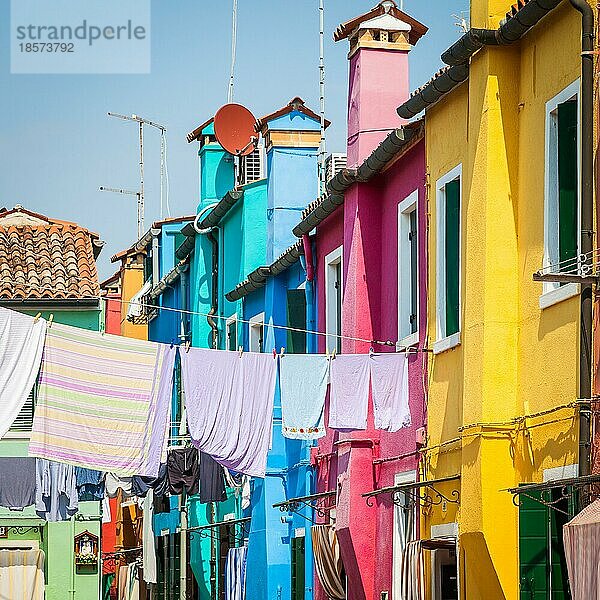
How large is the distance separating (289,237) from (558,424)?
44.3 feet

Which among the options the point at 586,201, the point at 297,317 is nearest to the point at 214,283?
the point at 297,317

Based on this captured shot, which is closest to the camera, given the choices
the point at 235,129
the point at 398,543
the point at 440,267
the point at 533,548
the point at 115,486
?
the point at 533,548

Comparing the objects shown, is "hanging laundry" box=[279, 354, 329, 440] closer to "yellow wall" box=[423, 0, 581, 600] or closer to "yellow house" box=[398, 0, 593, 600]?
"yellow house" box=[398, 0, 593, 600]

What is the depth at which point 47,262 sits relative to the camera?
3578cm

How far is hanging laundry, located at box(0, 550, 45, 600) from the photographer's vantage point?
3228 centimetres

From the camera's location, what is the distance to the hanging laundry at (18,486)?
2714 cm

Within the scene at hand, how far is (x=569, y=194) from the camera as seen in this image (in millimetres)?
12547

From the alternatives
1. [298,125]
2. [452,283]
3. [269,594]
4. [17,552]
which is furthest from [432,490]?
[17,552]

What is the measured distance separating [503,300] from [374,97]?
6549 millimetres

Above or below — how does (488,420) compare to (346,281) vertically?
below

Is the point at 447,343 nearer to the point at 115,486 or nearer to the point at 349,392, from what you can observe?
the point at 349,392

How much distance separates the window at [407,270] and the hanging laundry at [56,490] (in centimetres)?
858

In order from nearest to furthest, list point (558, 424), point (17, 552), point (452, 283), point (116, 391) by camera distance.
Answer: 1. point (558, 424)
2. point (452, 283)
3. point (116, 391)
4. point (17, 552)

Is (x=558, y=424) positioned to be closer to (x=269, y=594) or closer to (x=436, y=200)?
(x=436, y=200)
